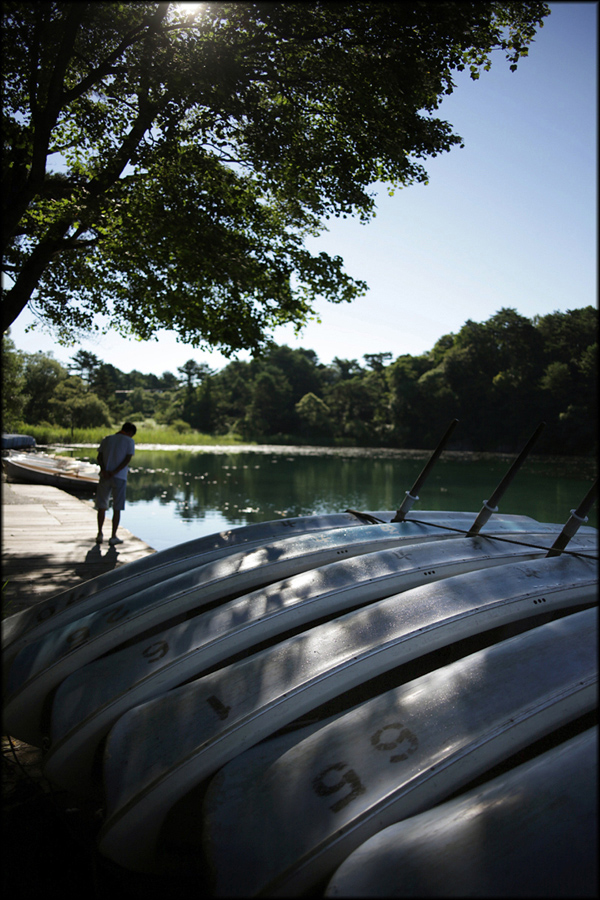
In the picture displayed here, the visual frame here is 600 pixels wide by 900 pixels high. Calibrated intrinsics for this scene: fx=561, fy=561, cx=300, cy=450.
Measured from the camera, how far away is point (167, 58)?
4930 mm

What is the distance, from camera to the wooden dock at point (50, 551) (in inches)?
189

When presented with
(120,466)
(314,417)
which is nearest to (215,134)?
(120,466)

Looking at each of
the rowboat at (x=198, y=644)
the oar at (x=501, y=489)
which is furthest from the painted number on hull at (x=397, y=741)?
the oar at (x=501, y=489)

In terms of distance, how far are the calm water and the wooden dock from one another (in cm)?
184

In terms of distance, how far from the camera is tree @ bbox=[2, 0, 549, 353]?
4.53m

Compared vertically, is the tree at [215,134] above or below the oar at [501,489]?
above

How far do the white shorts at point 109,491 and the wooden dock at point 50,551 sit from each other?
481 millimetres

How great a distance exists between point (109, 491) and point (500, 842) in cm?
654

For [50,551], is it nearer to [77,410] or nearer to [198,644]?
[198,644]

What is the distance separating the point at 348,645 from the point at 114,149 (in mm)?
6589

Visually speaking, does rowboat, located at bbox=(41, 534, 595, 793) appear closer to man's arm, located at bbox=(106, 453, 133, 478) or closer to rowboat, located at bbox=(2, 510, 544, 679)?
rowboat, located at bbox=(2, 510, 544, 679)

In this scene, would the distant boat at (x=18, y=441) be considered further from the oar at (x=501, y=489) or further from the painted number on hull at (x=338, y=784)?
the painted number on hull at (x=338, y=784)

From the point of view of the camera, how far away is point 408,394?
59719 millimetres

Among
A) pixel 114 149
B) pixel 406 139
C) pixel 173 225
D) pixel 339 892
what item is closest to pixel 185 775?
pixel 339 892
